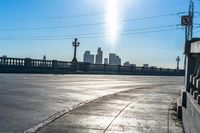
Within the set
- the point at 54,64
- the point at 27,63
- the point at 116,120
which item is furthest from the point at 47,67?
the point at 116,120

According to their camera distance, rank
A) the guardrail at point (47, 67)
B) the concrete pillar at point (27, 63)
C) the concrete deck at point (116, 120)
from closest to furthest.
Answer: the concrete deck at point (116, 120) → the guardrail at point (47, 67) → the concrete pillar at point (27, 63)

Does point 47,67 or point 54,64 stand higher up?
point 54,64

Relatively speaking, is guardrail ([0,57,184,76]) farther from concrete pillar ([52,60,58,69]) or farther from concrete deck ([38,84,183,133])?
concrete deck ([38,84,183,133])

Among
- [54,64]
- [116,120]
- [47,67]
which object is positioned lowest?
[116,120]

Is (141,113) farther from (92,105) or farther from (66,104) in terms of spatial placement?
(66,104)

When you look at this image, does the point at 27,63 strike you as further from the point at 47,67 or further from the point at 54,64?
the point at 54,64

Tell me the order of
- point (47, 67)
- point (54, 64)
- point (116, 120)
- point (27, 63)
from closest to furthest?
point (116, 120)
point (27, 63)
point (47, 67)
point (54, 64)

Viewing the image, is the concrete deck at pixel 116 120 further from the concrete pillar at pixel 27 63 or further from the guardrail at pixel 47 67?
the concrete pillar at pixel 27 63

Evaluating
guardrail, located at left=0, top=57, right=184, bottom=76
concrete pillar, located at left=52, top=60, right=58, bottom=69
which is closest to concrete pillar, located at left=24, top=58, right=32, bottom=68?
guardrail, located at left=0, top=57, right=184, bottom=76

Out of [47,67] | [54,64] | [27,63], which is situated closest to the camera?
[27,63]

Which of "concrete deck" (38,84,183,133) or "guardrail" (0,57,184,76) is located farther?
"guardrail" (0,57,184,76)

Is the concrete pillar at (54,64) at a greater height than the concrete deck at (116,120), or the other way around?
the concrete pillar at (54,64)

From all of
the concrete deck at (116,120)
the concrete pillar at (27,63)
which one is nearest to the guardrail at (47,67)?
the concrete pillar at (27,63)

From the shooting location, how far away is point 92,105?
12391mm
